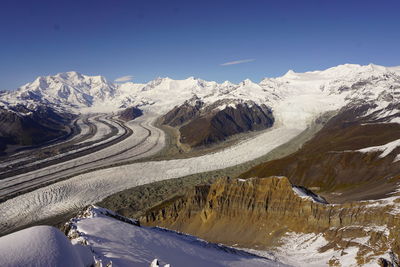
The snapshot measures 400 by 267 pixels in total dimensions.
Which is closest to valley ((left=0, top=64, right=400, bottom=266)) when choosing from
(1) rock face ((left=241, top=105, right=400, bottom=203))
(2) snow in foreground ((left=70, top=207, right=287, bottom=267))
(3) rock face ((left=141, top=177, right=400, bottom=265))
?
(3) rock face ((left=141, top=177, right=400, bottom=265))

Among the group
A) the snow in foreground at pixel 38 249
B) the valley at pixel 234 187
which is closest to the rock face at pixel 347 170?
the valley at pixel 234 187

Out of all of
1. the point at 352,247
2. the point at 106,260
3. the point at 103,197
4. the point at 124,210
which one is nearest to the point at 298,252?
the point at 352,247

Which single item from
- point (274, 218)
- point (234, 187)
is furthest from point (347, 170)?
point (234, 187)

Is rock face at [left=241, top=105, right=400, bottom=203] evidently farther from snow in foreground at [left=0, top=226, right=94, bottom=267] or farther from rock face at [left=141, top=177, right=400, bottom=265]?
snow in foreground at [left=0, top=226, right=94, bottom=267]

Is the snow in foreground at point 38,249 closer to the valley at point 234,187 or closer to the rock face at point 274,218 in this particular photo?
the valley at point 234,187

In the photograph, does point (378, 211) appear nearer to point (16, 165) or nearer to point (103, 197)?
point (103, 197)
